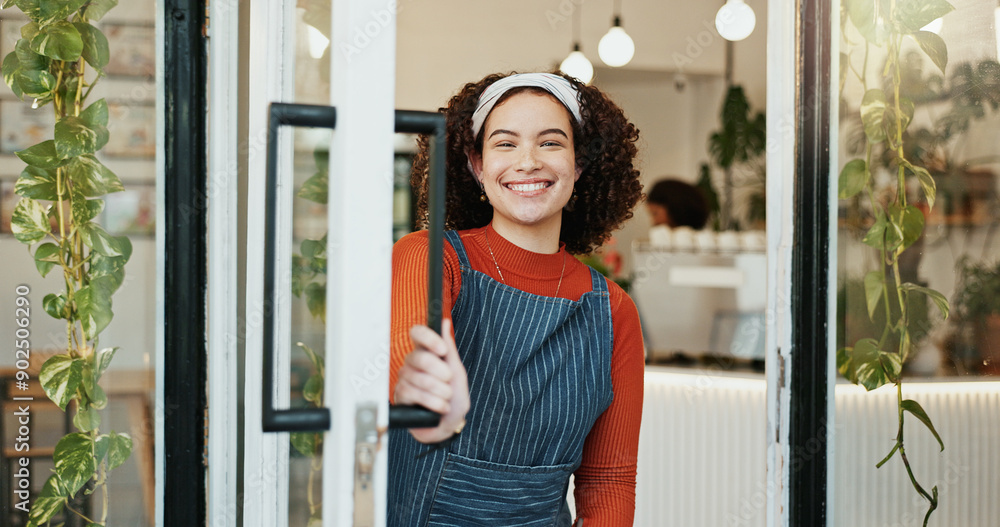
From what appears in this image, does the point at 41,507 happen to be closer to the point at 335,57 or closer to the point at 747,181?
the point at 335,57

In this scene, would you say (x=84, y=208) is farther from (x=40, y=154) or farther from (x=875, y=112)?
(x=875, y=112)

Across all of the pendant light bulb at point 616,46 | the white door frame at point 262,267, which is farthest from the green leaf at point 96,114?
the pendant light bulb at point 616,46

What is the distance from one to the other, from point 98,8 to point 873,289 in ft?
4.35

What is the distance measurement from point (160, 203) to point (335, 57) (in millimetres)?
746

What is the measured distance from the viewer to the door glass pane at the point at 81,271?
3.82 ft

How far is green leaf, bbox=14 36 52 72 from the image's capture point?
1.15 meters

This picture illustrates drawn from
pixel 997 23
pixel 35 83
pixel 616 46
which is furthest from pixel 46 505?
pixel 616 46

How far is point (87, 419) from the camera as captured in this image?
1198mm

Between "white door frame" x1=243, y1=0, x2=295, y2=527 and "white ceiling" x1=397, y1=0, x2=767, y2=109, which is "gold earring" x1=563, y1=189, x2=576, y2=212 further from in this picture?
"white ceiling" x1=397, y1=0, x2=767, y2=109

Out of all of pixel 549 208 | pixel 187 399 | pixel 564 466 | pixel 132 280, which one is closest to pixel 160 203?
pixel 132 280

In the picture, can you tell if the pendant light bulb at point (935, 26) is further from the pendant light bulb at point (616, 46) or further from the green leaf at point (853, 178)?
the pendant light bulb at point (616, 46)

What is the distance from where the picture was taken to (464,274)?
111 cm

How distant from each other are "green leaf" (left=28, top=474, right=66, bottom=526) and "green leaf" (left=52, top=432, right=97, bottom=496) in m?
0.01

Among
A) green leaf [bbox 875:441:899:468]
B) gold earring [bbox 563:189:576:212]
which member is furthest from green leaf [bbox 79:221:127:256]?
green leaf [bbox 875:441:899:468]
